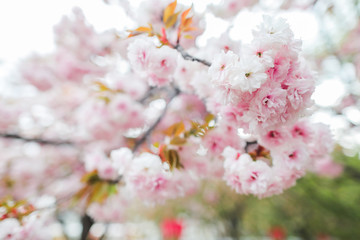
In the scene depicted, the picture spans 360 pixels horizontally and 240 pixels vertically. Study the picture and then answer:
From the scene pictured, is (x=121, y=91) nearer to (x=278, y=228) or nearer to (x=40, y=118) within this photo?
(x=40, y=118)

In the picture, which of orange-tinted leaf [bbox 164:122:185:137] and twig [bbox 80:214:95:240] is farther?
twig [bbox 80:214:95:240]

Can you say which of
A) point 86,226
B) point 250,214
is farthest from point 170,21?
point 250,214

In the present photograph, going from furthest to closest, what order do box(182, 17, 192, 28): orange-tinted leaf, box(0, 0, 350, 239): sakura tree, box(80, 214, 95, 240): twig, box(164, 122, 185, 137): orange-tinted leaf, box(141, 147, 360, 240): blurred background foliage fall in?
box(141, 147, 360, 240): blurred background foliage → box(80, 214, 95, 240): twig → box(164, 122, 185, 137): orange-tinted leaf → box(182, 17, 192, 28): orange-tinted leaf → box(0, 0, 350, 239): sakura tree

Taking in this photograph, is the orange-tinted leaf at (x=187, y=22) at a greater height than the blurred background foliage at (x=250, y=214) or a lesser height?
greater

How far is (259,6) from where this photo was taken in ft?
7.99

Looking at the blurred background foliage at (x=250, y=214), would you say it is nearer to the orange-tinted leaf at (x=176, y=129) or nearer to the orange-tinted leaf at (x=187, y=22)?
the orange-tinted leaf at (x=176, y=129)

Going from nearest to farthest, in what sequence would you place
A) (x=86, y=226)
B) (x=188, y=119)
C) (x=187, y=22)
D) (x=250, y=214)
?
(x=187, y=22)
(x=188, y=119)
(x=86, y=226)
(x=250, y=214)

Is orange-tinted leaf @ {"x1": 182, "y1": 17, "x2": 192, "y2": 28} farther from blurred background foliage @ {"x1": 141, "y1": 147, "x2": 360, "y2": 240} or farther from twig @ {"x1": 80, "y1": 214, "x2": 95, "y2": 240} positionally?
blurred background foliage @ {"x1": 141, "y1": 147, "x2": 360, "y2": 240}

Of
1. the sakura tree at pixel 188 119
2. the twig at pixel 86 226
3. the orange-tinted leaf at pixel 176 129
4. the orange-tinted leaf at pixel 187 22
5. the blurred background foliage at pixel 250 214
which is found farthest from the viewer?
the blurred background foliage at pixel 250 214

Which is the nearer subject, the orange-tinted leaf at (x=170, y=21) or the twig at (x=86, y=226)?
the orange-tinted leaf at (x=170, y=21)

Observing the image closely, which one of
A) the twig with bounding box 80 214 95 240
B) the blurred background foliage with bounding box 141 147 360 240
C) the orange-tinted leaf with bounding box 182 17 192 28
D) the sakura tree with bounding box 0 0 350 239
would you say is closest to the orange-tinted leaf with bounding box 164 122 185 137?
the sakura tree with bounding box 0 0 350 239

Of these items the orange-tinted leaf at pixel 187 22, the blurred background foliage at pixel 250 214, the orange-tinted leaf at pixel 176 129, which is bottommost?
the blurred background foliage at pixel 250 214

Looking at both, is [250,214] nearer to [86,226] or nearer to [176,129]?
[86,226]

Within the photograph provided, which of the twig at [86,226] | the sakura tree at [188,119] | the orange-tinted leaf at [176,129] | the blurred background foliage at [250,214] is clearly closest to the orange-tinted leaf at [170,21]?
the sakura tree at [188,119]
